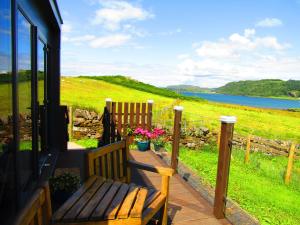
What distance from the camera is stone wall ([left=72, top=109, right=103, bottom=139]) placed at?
11.2 meters

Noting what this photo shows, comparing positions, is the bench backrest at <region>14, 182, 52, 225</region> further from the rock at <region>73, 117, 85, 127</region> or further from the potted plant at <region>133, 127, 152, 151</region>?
the rock at <region>73, 117, 85, 127</region>

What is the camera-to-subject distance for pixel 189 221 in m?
4.04

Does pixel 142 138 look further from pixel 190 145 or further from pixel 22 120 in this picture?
pixel 22 120

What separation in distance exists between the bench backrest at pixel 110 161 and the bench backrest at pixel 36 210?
34.2 inches

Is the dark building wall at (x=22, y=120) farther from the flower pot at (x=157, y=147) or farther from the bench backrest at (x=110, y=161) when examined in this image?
the flower pot at (x=157, y=147)

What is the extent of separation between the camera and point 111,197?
9.44ft

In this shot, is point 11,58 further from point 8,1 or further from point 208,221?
point 208,221

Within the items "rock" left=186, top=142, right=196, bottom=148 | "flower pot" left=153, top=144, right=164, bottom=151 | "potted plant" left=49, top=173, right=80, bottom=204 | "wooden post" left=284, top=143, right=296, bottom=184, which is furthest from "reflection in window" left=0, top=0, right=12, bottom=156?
"rock" left=186, top=142, right=196, bottom=148

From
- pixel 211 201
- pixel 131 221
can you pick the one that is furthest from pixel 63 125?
pixel 131 221

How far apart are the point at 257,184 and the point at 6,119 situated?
254 inches

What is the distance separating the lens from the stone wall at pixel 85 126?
1123 centimetres

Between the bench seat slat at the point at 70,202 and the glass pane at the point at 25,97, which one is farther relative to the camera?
the glass pane at the point at 25,97

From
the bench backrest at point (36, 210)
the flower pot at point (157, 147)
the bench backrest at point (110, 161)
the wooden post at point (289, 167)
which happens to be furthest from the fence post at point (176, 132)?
the bench backrest at point (36, 210)

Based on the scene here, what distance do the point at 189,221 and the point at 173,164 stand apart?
8.15 feet
